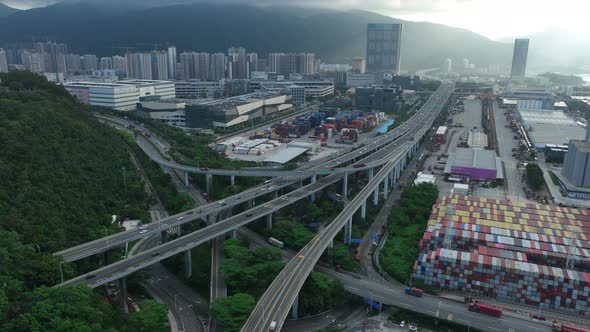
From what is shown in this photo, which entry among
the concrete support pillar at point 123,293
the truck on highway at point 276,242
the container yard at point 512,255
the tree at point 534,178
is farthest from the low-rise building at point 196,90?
the concrete support pillar at point 123,293

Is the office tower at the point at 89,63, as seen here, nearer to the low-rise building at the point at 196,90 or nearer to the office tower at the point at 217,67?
the office tower at the point at 217,67

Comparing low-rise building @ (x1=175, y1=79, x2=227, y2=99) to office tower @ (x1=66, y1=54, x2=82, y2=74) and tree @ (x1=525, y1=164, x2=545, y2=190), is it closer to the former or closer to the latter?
office tower @ (x1=66, y1=54, x2=82, y2=74)

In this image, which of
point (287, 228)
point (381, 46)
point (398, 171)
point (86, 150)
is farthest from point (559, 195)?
point (381, 46)

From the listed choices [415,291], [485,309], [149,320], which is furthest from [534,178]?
[149,320]

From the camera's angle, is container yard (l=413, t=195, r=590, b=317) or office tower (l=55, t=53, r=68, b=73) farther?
office tower (l=55, t=53, r=68, b=73)

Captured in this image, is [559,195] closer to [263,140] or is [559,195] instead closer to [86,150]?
[263,140]

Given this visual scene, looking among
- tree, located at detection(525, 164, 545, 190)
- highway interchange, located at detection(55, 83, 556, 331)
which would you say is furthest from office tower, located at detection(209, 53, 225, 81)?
tree, located at detection(525, 164, 545, 190)

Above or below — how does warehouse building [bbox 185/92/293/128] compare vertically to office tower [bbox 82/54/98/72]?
below
